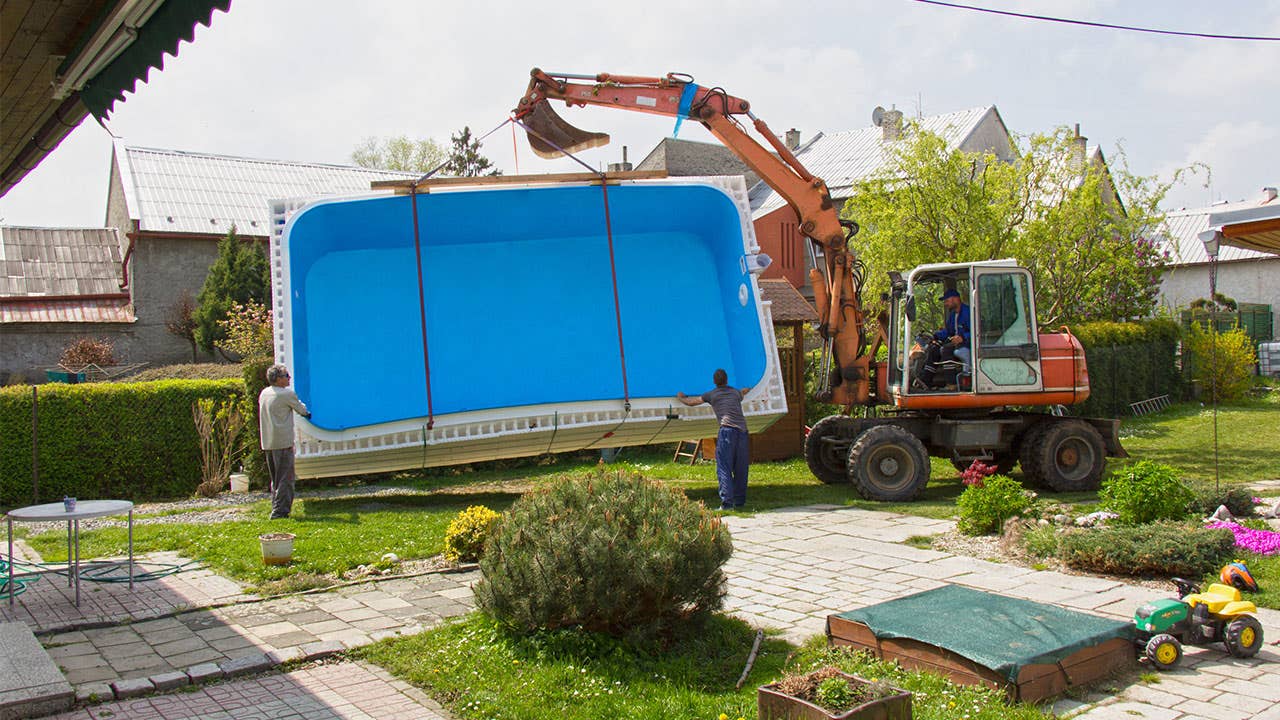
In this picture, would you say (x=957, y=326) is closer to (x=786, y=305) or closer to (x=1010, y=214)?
(x=786, y=305)

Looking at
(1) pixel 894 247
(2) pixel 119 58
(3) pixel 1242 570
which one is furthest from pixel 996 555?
(1) pixel 894 247

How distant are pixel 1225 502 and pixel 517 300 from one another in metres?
7.74

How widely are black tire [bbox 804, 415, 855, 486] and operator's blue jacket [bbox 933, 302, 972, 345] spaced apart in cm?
152

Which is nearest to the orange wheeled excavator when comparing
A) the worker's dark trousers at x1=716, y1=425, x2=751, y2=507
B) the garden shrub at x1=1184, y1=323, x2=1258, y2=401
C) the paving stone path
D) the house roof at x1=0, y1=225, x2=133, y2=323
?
the worker's dark trousers at x1=716, y1=425, x2=751, y2=507

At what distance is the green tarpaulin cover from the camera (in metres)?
4.60

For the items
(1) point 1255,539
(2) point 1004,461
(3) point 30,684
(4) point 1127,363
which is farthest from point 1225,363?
(3) point 30,684

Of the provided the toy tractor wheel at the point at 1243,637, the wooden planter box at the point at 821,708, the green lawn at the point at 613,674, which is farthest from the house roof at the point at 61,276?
the toy tractor wheel at the point at 1243,637

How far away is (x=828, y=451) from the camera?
41.3 feet

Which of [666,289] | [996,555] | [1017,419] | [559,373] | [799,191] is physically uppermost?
[799,191]

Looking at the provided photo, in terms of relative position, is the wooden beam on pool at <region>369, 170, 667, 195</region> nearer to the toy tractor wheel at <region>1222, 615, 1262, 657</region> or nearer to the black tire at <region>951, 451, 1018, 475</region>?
the black tire at <region>951, 451, 1018, 475</region>

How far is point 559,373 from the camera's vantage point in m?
11.9

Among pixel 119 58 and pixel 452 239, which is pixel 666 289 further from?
pixel 119 58

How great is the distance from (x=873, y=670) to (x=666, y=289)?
8065 mm

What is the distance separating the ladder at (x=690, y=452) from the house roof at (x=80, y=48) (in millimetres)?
10147
